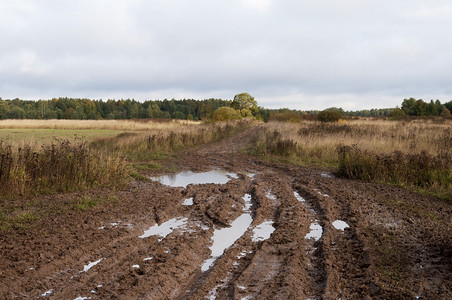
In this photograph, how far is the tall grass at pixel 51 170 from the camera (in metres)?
8.14

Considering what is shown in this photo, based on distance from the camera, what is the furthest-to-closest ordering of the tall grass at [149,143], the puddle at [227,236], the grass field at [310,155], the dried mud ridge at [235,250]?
the tall grass at [149,143]
the grass field at [310,155]
the puddle at [227,236]
the dried mud ridge at [235,250]

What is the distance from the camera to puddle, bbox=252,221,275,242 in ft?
18.6

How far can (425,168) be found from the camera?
34.6ft

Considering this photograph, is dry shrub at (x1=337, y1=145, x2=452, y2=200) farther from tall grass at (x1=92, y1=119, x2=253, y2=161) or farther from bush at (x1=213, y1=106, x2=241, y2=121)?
bush at (x1=213, y1=106, x2=241, y2=121)

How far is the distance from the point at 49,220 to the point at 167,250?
2.60 meters

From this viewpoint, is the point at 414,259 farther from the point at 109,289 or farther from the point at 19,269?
the point at 19,269

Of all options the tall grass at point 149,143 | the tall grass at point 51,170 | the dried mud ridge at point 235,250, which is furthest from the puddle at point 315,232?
the tall grass at point 149,143

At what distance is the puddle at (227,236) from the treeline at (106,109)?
69419mm

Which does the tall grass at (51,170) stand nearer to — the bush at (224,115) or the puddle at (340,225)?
the puddle at (340,225)

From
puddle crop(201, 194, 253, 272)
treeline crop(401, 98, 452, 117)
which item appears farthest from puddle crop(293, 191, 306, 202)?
treeline crop(401, 98, 452, 117)

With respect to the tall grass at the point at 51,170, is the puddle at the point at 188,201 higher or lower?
lower

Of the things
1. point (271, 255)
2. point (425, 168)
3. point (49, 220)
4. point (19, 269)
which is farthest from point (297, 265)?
point (425, 168)

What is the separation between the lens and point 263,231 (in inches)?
238

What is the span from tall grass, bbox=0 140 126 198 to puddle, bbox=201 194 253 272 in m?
4.39
